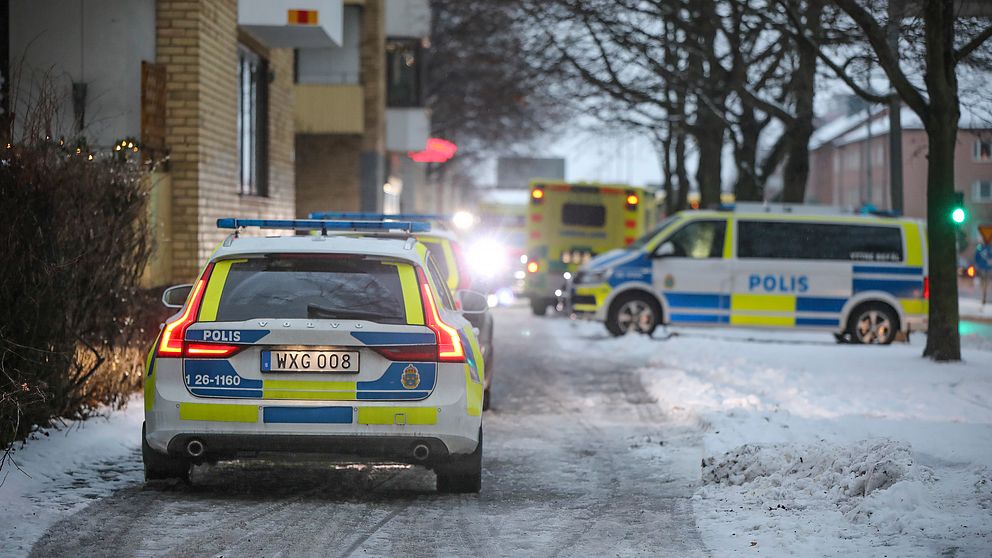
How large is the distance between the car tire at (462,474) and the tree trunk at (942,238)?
914 centimetres

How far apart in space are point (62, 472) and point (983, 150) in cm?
1520

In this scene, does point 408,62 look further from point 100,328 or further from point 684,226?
point 100,328

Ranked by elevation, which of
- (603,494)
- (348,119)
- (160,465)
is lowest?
(603,494)

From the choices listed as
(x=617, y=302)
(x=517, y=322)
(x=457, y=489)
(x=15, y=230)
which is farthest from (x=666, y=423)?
(x=517, y=322)

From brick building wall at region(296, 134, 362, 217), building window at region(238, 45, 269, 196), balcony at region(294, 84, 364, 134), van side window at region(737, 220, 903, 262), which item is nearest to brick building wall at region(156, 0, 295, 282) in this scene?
building window at region(238, 45, 269, 196)

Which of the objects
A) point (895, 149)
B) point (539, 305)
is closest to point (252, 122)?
point (895, 149)

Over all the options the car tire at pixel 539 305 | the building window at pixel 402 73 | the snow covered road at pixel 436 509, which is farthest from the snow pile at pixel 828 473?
the building window at pixel 402 73

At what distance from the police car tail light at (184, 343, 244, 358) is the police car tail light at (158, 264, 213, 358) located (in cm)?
4

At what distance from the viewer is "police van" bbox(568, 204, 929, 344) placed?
21297 millimetres

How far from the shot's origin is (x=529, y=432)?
1109cm

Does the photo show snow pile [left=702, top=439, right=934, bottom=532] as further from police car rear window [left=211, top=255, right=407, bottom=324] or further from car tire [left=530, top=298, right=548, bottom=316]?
car tire [left=530, top=298, right=548, bottom=316]

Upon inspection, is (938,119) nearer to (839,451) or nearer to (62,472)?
(839,451)

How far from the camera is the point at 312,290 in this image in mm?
7559

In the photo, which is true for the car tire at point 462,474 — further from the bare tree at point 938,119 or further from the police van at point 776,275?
the police van at point 776,275
